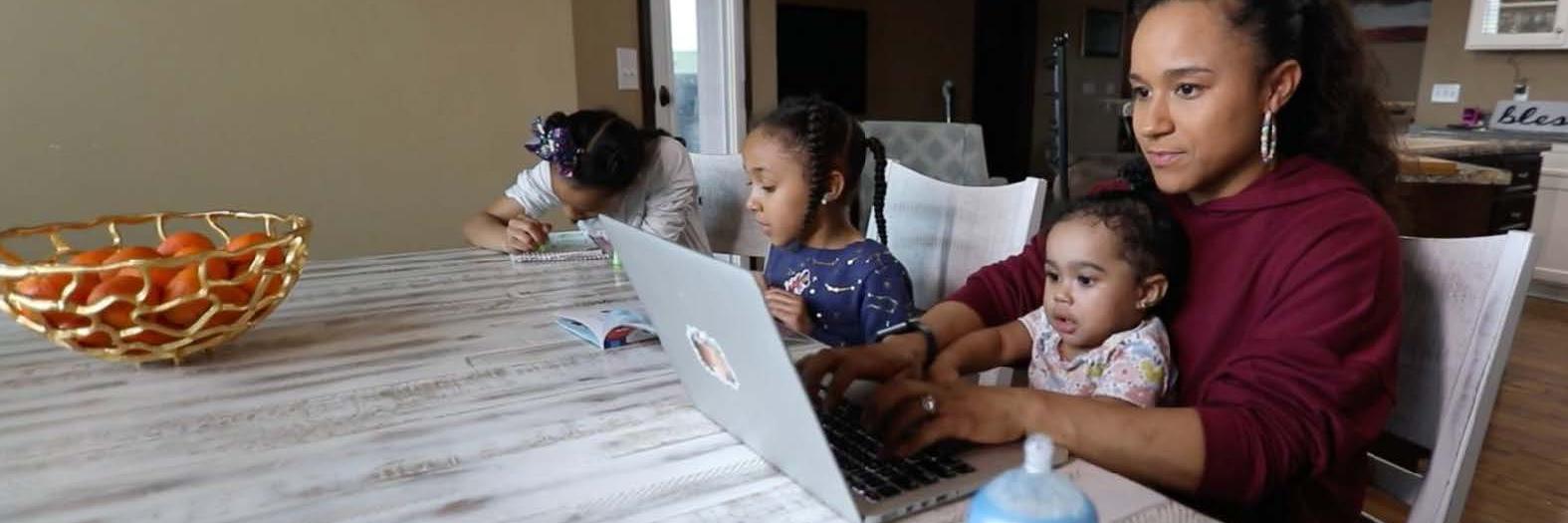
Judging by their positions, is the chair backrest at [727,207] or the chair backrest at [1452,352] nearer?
the chair backrest at [1452,352]

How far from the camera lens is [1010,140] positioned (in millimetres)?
7949

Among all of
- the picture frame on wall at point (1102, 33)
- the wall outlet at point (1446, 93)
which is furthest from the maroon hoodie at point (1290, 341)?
the picture frame on wall at point (1102, 33)

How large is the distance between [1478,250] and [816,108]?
860 millimetres

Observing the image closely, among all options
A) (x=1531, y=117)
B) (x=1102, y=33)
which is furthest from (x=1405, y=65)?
(x=1531, y=117)

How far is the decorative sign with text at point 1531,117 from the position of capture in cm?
415

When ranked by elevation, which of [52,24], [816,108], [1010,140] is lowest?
[1010,140]

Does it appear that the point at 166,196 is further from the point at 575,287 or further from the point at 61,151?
the point at 575,287

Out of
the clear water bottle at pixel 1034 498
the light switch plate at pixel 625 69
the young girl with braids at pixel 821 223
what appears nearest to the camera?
the clear water bottle at pixel 1034 498

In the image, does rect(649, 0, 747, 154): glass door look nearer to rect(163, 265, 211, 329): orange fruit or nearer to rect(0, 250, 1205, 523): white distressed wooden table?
rect(0, 250, 1205, 523): white distressed wooden table

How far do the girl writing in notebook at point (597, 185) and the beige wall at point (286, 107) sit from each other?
0.62 meters

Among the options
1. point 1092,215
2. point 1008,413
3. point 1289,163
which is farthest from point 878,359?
point 1289,163

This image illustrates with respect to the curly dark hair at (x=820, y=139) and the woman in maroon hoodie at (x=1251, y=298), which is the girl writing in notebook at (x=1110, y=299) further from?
the curly dark hair at (x=820, y=139)

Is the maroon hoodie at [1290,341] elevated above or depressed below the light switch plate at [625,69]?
below

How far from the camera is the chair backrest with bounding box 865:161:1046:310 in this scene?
138cm
